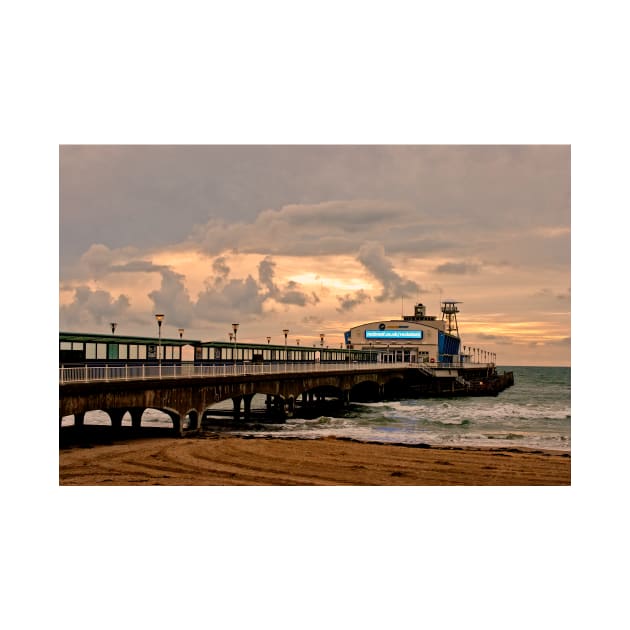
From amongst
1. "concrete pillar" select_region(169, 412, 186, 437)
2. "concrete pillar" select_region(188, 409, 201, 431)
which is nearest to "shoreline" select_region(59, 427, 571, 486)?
"concrete pillar" select_region(169, 412, 186, 437)

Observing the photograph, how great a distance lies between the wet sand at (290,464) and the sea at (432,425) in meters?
4.46

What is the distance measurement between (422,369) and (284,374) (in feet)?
111

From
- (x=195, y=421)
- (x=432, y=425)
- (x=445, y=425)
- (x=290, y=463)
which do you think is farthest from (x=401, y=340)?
(x=290, y=463)

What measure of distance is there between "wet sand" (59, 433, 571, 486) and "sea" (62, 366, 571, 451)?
14.6 feet

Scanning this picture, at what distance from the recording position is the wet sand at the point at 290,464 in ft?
68.8

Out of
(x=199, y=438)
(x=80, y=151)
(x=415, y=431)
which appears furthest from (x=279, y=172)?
(x=415, y=431)

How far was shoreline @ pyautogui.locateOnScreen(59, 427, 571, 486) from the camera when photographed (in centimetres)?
2098

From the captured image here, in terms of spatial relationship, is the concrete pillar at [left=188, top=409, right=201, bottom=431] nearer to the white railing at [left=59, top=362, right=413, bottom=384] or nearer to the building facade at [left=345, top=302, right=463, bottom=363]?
the white railing at [left=59, top=362, right=413, bottom=384]

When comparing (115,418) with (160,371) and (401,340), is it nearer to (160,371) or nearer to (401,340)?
(160,371)

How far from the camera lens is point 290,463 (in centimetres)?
2300

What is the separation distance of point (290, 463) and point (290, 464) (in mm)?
156

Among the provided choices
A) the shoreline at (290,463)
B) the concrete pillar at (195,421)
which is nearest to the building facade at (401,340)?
the concrete pillar at (195,421)

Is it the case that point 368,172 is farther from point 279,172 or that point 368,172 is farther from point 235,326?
point 235,326

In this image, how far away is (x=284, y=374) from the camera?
131ft
